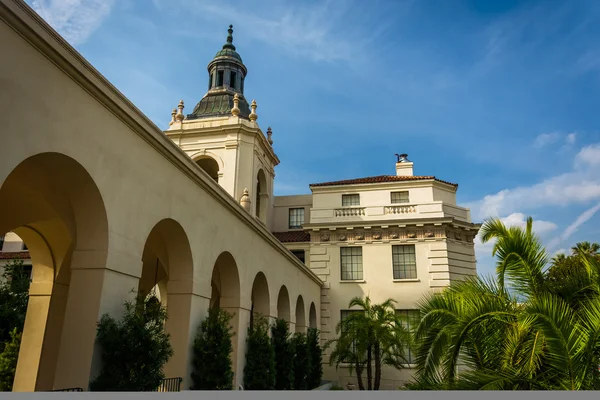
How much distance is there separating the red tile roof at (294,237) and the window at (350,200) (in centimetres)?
333

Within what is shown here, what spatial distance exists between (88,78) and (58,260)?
6482mm

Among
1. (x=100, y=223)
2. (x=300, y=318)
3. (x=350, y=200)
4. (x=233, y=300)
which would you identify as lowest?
(x=233, y=300)

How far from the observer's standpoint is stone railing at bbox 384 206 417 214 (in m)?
28.9

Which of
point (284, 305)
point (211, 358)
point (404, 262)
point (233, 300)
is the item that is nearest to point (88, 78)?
point (211, 358)

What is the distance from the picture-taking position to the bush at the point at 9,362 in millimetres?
11336

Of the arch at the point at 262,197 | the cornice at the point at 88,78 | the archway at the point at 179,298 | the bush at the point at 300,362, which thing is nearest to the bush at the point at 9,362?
the archway at the point at 179,298

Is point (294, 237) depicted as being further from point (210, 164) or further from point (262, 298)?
point (262, 298)

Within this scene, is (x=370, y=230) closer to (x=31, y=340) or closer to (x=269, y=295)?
(x=269, y=295)

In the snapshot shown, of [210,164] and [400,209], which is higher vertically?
[210,164]

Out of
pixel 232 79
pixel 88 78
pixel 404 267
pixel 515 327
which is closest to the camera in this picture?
pixel 515 327

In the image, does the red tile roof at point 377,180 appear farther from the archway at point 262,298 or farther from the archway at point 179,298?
the archway at point 179,298

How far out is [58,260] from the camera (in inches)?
480

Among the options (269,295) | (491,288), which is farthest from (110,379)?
(269,295)

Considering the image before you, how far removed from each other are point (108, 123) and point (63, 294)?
245 inches
